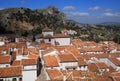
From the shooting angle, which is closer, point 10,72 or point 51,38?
point 10,72

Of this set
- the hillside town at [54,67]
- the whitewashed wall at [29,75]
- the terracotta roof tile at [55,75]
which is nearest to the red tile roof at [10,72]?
the hillside town at [54,67]

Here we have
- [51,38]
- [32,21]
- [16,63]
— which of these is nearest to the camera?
[16,63]

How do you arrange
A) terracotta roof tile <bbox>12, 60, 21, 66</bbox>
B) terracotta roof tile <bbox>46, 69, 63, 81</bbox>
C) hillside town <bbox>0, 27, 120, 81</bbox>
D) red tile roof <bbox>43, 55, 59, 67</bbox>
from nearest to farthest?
terracotta roof tile <bbox>46, 69, 63, 81</bbox>
hillside town <bbox>0, 27, 120, 81</bbox>
terracotta roof tile <bbox>12, 60, 21, 66</bbox>
red tile roof <bbox>43, 55, 59, 67</bbox>

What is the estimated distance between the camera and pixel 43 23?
481ft

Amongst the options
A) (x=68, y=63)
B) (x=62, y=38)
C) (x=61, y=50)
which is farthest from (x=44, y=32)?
(x=68, y=63)

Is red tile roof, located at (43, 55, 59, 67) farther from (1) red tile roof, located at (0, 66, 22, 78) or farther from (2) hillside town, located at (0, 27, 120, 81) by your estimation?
(1) red tile roof, located at (0, 66, 22, 78)

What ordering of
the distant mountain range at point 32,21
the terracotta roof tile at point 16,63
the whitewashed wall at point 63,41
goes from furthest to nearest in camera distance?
the distant mountain range at point 32,21 < the whitewashed wall at point 63,41 < the terracotta roof tile at point 16,63

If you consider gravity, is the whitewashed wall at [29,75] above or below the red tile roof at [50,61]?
below

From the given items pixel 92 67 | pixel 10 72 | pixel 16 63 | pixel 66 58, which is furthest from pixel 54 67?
pixel 10 72

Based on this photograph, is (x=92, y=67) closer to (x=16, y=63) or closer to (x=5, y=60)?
(x=16, y=63)

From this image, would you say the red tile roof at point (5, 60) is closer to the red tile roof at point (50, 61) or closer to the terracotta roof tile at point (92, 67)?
the red tile roof at point (50, 61)

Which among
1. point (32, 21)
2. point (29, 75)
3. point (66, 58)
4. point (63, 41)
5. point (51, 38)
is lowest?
point (29, 75)

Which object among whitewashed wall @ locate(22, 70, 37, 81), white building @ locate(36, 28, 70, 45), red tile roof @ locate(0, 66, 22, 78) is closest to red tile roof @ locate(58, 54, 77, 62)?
whitewashed wall @ locate(22, 70, 37, 81)

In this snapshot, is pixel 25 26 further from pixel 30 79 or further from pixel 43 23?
pixel 30 79
